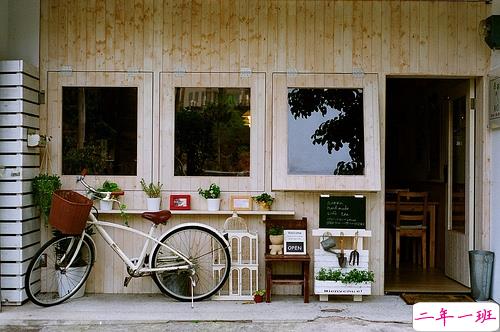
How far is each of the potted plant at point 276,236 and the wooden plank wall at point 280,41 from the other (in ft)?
0.80

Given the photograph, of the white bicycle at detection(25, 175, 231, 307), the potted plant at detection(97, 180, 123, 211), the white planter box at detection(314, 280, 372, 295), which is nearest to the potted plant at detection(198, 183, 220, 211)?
the white bicycle at detection(25, 175, 231, 307)

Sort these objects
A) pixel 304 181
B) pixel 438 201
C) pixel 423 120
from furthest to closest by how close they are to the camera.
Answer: pixel 423 120 < pixel 438 201 < pixel 304 181

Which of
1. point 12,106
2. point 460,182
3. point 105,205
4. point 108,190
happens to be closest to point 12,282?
point 105,205

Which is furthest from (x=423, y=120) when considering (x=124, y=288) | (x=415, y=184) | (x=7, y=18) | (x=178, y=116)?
(x=7, y=18)

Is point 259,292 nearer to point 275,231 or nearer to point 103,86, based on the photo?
point 275,231

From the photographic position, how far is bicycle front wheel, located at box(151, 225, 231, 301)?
5516 millimetres

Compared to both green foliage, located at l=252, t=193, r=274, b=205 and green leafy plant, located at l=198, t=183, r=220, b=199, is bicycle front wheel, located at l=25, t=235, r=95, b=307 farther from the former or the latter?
green foliage, located at l=252, t=193, r=274, b=205

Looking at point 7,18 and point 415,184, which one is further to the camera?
point 415,184

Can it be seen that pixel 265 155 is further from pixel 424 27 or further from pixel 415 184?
pixel 415 184

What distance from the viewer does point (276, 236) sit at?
18.3ft

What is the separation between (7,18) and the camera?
584cm

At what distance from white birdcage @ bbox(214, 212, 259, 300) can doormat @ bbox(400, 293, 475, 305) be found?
4.83 ft

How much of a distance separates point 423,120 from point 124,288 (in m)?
5.01

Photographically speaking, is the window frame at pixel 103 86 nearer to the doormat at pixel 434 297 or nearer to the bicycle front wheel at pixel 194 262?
the bicycle front wheel at pixel 194 262
